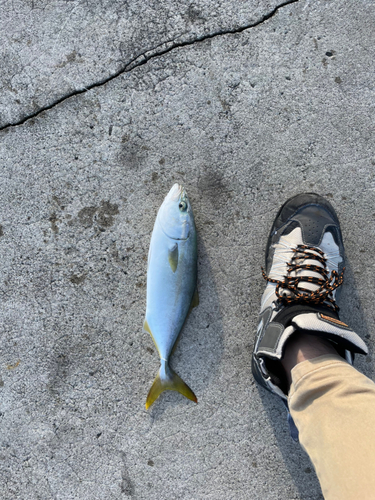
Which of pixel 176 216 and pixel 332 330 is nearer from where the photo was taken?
pixel 332 330

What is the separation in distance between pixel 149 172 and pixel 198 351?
122cm

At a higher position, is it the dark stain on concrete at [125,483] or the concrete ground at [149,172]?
the concrete ground at [149,172]

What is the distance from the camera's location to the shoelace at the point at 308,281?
1900 mm

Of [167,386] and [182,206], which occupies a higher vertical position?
[182,206]

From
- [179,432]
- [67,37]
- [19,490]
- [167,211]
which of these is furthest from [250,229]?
[19,490]

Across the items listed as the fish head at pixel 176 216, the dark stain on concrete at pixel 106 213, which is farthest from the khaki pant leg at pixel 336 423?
the dark stain on concrete at pixel 106 213

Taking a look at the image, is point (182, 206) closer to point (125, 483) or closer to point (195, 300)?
point (195, 300)

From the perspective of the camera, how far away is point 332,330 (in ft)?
5.31

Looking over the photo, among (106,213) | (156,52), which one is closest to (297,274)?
(106,213)

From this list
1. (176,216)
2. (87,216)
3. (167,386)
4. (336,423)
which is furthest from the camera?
(87,216)

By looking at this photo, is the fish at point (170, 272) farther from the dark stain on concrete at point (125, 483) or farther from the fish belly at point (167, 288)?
the dark stain on concrete at point (125, 483)

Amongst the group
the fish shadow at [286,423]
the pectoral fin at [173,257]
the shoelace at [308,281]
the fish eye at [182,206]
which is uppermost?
the fish eye at [182,206]

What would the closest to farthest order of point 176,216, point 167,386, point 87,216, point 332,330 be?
point 332,330 → point 176,216 → point 167,386 → point 87,216

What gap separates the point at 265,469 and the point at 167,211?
5.74ft
